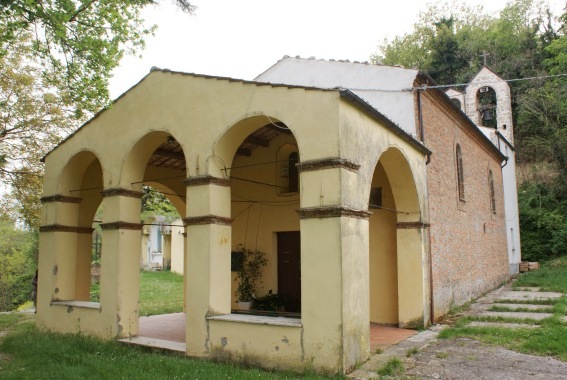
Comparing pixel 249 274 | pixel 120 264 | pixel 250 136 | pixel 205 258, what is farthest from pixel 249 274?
pixel 205 258

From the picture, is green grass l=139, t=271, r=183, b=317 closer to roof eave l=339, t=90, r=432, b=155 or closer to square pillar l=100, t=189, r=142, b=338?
square pillar l=100, t=189, r=142, b=338

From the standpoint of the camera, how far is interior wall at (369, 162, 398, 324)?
36.6 ft

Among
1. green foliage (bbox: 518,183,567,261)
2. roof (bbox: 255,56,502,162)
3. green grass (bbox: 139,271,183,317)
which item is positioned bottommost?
green grass (bbox: 139,271,183,317)

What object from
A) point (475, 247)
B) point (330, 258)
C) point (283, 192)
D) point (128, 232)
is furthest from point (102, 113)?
point (475, 247)

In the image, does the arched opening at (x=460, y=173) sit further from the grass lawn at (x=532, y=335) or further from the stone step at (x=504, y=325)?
the stone step at (x=504, y=325)

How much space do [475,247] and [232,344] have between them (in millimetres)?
10324

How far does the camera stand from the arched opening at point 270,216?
12000mm

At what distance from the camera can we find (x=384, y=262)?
1134 centimetres

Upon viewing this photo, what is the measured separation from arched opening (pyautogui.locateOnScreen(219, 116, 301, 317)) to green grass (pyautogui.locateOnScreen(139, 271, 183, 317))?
3196 mm

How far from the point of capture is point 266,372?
6863 mm

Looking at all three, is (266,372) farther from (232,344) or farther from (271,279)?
(271,279)

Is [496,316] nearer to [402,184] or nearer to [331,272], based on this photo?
[402,184]

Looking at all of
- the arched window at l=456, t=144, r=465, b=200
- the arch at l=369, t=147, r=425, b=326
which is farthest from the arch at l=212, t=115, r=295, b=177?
the arched window at l=456, t=144, r=465, b=200

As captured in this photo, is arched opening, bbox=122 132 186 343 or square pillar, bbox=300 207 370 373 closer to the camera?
square pillar, bbox=300 207 370 373
